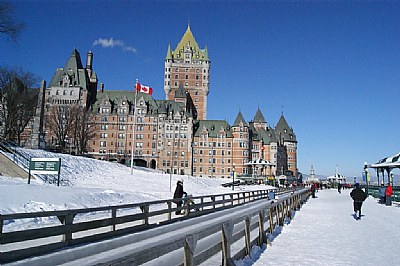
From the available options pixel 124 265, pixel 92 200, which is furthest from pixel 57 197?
pixel 124 265

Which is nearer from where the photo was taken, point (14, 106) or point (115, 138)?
point (14, 106)

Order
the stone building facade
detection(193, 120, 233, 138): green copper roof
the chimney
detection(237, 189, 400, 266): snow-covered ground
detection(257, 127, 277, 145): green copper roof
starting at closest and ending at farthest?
detection(237, 189, 400, 266): snow-covered ground, the stone building facade, detection(193, 120, 233, 138): green copper roof, the chimney, detection(257, 127, 277, 145): green copper roof

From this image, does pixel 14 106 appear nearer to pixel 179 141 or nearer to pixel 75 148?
pixel 75 148

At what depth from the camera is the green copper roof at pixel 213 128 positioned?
348 ft

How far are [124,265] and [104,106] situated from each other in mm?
100203

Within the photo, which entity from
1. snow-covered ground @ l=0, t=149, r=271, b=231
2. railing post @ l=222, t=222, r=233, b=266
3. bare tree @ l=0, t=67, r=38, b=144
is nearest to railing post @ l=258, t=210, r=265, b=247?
railing post @ l=222, t=222, r=233, b=266

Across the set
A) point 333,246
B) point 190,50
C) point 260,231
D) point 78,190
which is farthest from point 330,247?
point 190,50

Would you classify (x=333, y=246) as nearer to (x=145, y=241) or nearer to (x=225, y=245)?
(x=145, y=241)

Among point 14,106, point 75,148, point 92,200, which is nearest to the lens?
point 92,200

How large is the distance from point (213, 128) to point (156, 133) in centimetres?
1785

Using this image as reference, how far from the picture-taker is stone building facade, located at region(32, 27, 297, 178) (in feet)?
321

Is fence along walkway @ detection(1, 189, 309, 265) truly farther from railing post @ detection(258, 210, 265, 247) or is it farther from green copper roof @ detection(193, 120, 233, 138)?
green copper roof @ detection(193, 120, 233, 138)

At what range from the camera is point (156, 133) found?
99.3 meters

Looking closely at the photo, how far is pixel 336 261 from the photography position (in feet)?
29.6
